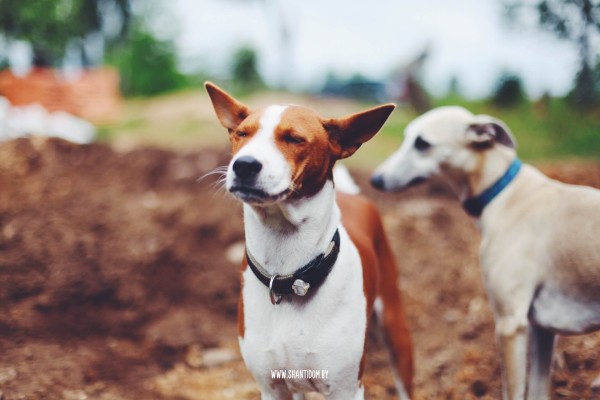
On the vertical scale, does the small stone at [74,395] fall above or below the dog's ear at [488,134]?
below

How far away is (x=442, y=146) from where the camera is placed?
3.90m

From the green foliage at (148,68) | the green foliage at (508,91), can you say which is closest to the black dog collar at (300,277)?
the green foliage at (508,91)

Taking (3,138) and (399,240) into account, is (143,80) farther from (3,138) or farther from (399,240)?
(399,240)

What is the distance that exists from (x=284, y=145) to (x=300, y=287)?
66 cm

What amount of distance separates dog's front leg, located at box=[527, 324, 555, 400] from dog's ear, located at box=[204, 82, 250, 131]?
7.28ft

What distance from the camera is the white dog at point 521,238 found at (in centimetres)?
305

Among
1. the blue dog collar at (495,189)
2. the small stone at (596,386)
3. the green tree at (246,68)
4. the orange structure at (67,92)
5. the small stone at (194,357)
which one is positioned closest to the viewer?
the small stone at (596,386)

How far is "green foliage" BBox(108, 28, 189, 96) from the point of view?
23.1 metres

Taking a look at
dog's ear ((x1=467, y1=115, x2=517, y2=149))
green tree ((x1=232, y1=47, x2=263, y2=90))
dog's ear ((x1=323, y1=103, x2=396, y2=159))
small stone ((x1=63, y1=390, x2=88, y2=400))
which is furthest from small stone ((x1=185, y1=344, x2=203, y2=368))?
green tree ((x1=232, y1=47, x2=263, y2=90))

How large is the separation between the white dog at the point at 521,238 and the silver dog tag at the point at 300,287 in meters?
1.33

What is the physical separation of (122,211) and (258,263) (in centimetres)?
491

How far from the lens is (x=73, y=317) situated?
4.91 meters

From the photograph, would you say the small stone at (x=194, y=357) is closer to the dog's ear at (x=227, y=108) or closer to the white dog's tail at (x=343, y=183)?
the white dog's tail at (x=343, y=183)

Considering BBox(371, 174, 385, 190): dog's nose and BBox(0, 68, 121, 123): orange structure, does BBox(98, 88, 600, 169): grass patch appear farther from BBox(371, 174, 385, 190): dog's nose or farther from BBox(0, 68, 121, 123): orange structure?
BBox(371, 174, 385, 190): dog's nose
